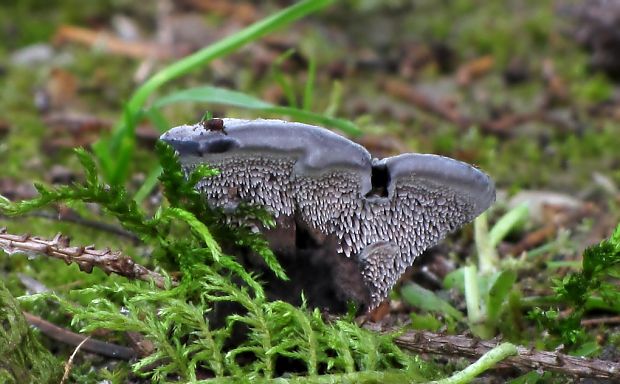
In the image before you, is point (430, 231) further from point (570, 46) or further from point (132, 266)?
point (570, 46)

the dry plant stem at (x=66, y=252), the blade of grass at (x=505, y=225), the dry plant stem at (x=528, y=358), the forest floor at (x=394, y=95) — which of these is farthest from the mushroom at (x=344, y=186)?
the blade of grass at (x=505, y=225)

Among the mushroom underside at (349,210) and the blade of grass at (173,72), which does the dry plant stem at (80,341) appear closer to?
the mushroom underside at (349,210)

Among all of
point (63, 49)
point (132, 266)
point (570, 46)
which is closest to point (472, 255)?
point (132, 266)

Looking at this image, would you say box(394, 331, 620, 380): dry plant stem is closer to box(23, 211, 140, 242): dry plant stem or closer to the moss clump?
the moss clump

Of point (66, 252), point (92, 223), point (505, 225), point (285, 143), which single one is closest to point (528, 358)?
point (285, 143)

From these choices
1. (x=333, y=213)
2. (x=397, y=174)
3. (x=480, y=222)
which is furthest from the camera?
(x=480, y=222)
